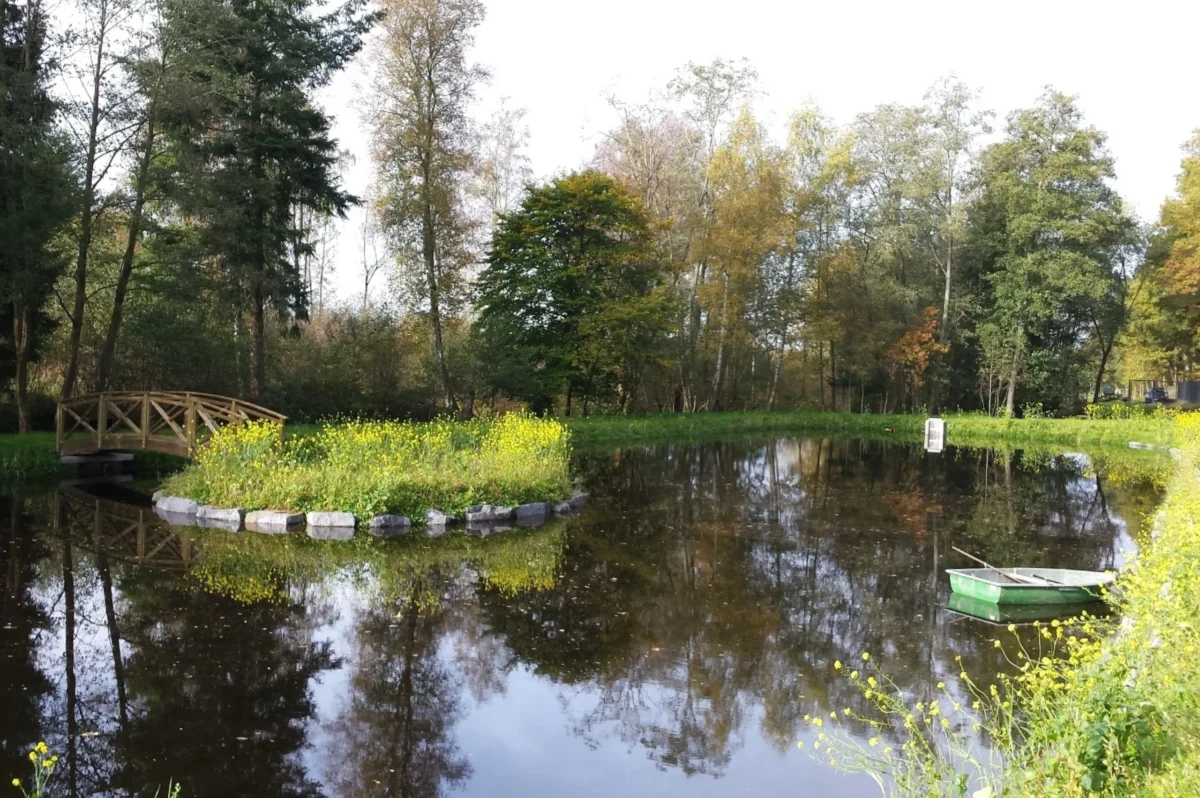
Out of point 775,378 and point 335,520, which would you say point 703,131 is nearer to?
point 775,378

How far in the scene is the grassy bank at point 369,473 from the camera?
13.5 meters

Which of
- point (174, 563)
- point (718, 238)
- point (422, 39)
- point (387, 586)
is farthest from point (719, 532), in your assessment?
point (718, 238)

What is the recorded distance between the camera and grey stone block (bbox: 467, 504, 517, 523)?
45.8 ft

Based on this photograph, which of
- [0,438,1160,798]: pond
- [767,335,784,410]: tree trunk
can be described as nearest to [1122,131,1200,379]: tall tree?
[767,335,784,410]: tree trunk

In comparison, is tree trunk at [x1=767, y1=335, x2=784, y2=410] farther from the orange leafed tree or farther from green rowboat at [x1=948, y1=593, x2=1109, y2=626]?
green rowboat at [x1=948, y1=593, x2=1109, y2=626]

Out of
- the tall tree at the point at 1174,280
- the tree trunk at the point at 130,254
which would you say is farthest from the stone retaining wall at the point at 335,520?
the tall tree at the point at 1174,280

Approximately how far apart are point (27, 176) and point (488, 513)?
12165 mm

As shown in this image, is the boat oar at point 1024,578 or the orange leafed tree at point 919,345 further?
the orange leafed tree at point 919,345

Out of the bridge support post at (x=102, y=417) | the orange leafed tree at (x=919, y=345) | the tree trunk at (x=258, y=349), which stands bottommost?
the bridge support post at (x=102, y=417)

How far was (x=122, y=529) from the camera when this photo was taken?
13.2 metres

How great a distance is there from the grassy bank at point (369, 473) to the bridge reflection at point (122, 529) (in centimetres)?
87

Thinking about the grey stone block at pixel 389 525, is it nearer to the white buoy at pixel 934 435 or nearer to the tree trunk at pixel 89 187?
the tree trunk at pixel 89 187

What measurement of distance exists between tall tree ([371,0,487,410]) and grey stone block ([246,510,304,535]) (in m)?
13.7

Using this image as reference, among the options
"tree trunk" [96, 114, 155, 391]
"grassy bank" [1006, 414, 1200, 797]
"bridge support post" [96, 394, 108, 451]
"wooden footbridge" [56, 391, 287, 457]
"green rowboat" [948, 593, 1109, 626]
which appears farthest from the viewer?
"tree trunk" [96, 114, 155, 391]
